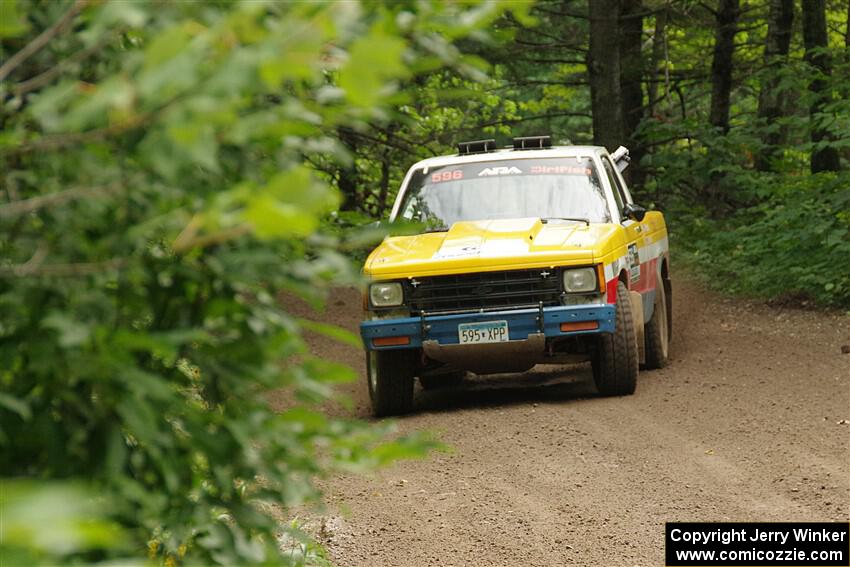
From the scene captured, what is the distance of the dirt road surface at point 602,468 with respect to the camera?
6.35m

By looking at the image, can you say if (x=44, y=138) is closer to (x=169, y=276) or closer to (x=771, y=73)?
(x=169, y=276)

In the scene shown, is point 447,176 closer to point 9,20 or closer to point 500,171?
point 500,171

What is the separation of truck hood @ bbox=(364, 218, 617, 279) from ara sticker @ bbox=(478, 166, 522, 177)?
1.98ft

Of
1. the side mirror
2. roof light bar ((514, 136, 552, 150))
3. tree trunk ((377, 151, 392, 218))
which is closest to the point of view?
the side mirror

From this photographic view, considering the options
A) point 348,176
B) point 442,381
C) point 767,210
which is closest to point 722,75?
point 767,210

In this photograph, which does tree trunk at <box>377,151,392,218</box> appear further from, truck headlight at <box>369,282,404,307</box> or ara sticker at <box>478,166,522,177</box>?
truck headlight at <box>369,282,404,307</box>

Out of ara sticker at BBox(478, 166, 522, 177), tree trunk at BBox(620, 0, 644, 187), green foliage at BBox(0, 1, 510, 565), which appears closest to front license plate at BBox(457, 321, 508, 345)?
ara sticker at BBox(478, 166, 522, 177)

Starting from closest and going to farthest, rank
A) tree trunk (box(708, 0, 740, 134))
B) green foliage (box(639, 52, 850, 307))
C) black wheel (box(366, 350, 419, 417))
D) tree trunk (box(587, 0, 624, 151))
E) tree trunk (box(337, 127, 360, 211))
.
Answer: black wheel (box(366, 350, 419, 417)), tree trunk (box(337, 127, 360, 211)), green foliage (box(639, 52, 850, 307)), tree trunk (box(587, 0, 624, 151)), tree trunk (box(708, 0, 740, 134))

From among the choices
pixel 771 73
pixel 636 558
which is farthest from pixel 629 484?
pixel 771 73

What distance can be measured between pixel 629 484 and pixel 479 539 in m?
1.38

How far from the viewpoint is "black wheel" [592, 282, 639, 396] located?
10.0 m

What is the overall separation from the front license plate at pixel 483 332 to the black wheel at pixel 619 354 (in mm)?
880

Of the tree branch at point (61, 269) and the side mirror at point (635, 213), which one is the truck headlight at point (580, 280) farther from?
the tree branch at point (61, 269)

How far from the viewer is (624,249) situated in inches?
420
